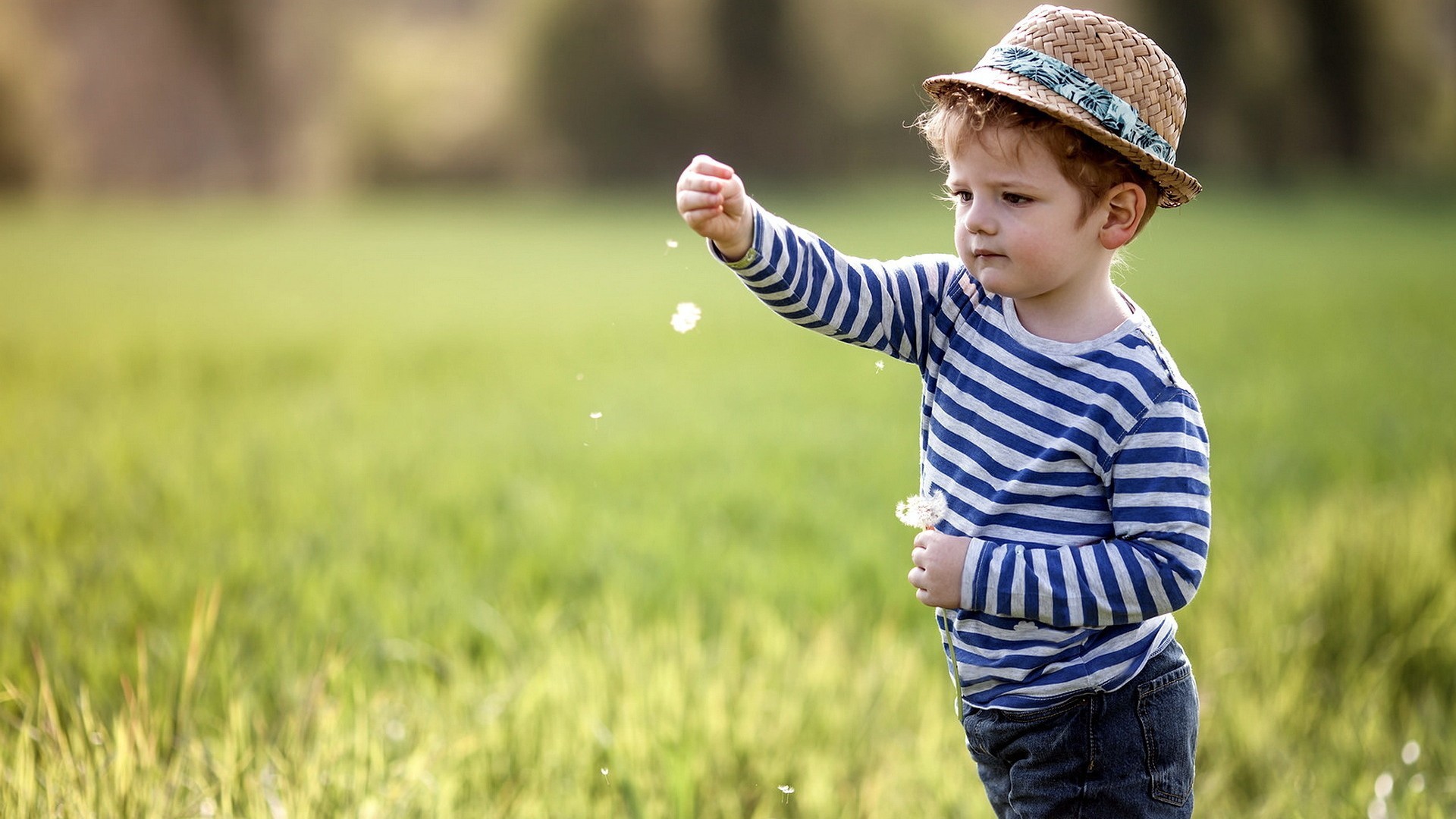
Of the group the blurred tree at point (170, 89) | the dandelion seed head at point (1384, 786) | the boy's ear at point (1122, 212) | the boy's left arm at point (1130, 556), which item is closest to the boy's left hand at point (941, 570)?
the boy's left arm at point (1130, 556)

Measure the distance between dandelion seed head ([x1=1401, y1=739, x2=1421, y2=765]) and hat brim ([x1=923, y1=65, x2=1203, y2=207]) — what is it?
1.40m

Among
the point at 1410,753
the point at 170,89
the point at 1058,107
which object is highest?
the point at 170,89

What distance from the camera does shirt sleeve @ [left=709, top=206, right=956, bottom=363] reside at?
1.46 metres

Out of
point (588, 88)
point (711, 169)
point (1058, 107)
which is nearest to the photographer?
point (1058, 107)

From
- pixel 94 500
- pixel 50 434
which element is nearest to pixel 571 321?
pixel 50 434

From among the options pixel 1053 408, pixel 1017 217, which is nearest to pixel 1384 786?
pixel 1053 408

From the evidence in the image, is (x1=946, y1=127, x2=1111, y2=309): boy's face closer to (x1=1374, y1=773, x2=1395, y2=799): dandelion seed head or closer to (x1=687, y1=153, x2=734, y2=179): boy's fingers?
(x1=687, y1=153, x2=734, y2=179): boy's fingers

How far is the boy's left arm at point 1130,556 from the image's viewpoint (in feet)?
4.36

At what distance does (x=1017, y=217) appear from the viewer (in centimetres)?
137

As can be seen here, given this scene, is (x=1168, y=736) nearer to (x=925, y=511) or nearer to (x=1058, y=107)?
(x=925, y=511)

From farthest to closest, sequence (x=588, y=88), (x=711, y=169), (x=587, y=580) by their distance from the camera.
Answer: (x=588, y=88), (x=587, y=580), (x=711, y=169)

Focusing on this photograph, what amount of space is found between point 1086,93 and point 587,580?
7.07ft

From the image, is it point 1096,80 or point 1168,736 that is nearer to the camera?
point 1096,80

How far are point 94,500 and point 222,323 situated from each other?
4.51 m
